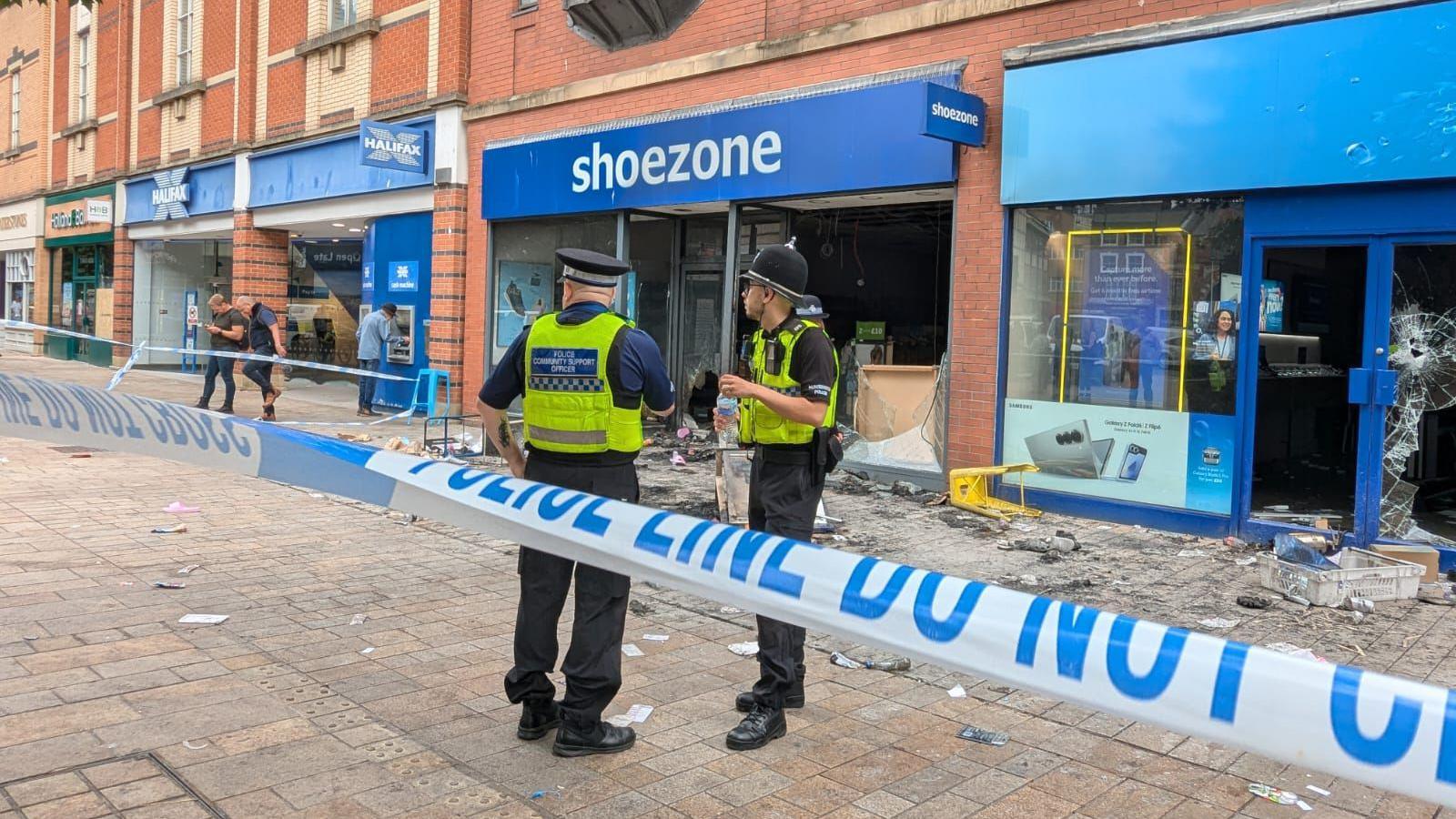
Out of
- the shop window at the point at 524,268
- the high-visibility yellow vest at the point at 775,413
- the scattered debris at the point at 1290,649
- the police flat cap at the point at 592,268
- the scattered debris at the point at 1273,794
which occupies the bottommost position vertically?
the scattered debris at the point at 1273,794

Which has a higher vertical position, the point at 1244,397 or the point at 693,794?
the point at 1244,397

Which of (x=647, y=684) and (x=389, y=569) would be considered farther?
(x=389, y=569)

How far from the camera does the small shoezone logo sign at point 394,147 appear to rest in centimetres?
1472

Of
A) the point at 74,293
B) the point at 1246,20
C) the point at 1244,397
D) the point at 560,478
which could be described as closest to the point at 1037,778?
the point at 560,478

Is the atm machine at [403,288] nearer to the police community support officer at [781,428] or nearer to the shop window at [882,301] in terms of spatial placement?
the shop window at [882,301]

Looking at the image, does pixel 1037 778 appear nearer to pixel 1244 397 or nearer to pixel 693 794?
pixel 693 794

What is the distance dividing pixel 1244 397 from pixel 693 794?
6.26 meters

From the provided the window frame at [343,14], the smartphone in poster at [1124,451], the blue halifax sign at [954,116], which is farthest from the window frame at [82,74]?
the smartphone in poster at [1124,451]

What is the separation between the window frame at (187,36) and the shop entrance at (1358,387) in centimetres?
2148

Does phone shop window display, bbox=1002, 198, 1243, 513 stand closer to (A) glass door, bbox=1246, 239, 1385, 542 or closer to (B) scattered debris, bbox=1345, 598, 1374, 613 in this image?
(A) glass door, bbox=1246, 239, 1385, 542

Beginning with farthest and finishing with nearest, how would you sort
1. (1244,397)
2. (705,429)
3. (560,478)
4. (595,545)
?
(705,429)
(1244,397)
(560,478)
(595,545)

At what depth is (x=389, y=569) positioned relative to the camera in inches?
267

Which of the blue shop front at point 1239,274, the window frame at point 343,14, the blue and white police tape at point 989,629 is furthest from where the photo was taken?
the window frame at point 343,14

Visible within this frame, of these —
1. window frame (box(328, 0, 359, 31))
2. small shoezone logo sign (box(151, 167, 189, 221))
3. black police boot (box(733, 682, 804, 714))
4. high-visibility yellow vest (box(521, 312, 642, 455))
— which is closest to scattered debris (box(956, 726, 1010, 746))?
black police boot (box(733, 682, 804, 714))
